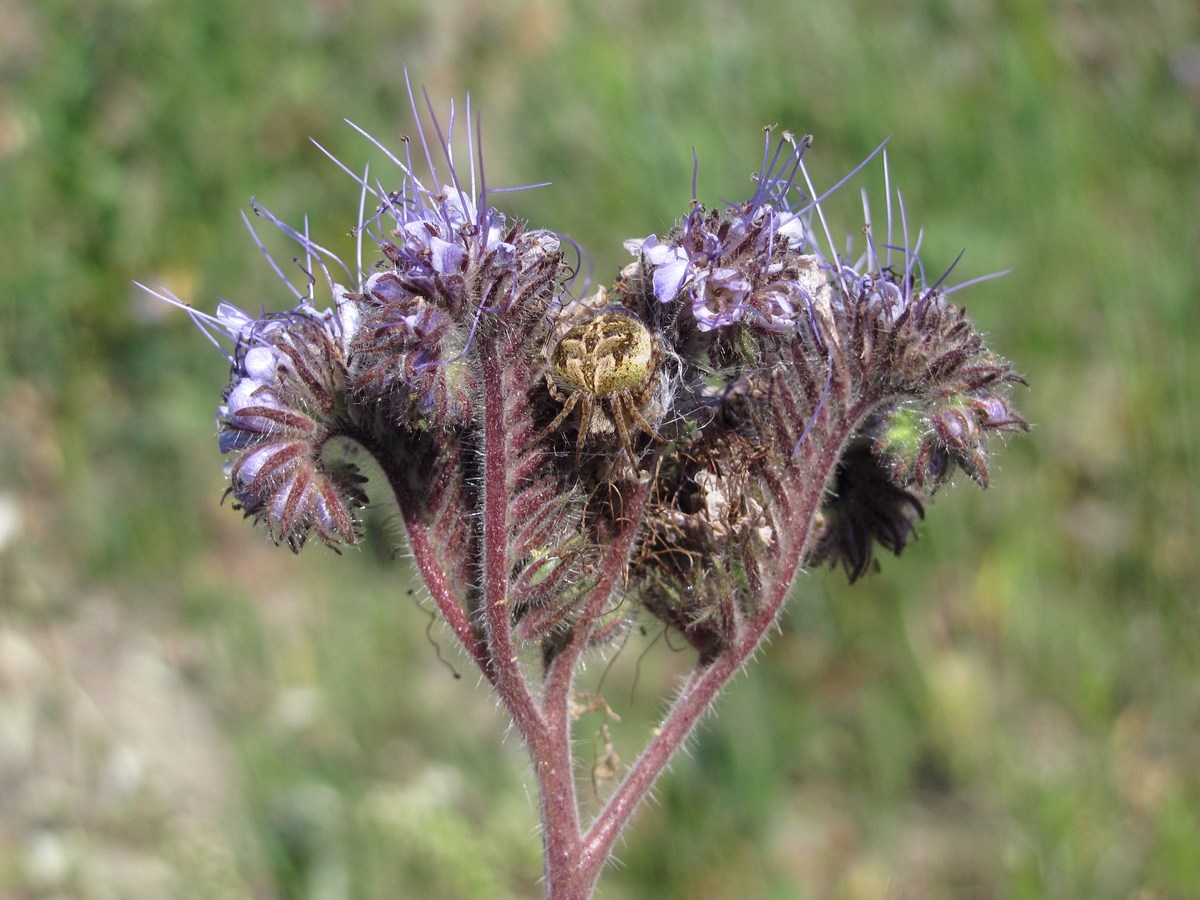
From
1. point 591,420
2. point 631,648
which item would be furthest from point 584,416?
point 631,648

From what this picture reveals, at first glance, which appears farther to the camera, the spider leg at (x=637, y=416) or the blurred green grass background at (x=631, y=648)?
the blurred green grass background at (x=631, y=648)

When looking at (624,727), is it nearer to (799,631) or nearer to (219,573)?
(799,631)

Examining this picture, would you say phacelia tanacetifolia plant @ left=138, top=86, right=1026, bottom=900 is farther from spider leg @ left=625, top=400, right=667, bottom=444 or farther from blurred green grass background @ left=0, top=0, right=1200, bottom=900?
blurred green grass background @ left=0, top=0, right=1200, bottom=900

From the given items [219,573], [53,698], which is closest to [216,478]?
[219,573]

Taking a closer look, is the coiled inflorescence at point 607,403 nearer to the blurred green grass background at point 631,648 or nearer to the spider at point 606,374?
the spider at point 606,374

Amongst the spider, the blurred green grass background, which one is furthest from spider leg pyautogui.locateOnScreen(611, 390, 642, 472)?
the blurred green grass background

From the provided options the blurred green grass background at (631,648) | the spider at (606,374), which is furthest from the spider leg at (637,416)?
the blurred green grass background at (631,648)

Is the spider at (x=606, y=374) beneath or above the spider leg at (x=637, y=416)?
above
